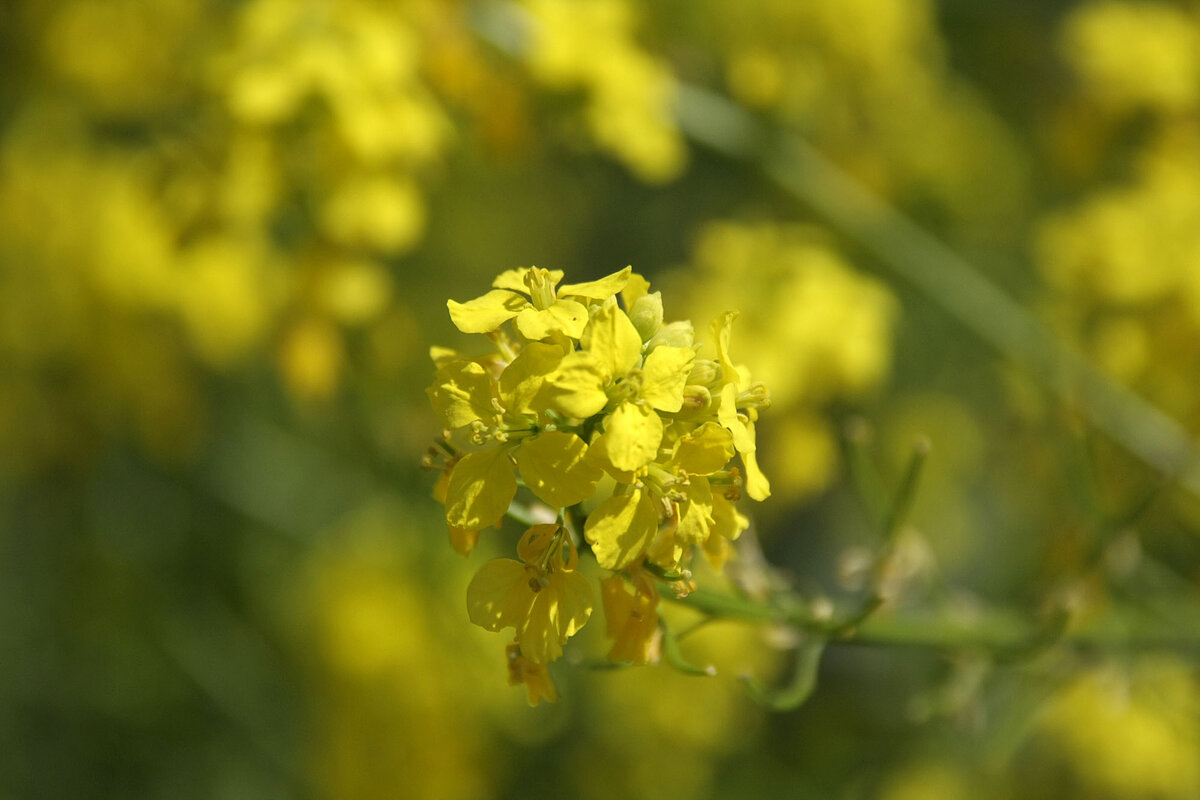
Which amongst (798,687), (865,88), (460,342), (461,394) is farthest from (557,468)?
(460,342)

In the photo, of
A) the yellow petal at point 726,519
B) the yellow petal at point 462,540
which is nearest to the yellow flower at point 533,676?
the yellow petal at point 462,540

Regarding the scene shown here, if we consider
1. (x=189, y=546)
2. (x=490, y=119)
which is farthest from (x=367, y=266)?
(x=189, y=546)

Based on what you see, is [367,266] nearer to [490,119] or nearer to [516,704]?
[490,119]

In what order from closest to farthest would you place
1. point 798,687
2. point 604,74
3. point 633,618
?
point 633,618 → point 798,687 → point 604,74

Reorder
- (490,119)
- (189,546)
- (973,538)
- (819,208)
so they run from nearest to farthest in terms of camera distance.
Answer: (490,119)
(819,208)
(189,546)
(973,538)

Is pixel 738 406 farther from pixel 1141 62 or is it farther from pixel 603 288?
pixel 1141 62

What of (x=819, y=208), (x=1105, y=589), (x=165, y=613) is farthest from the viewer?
(x=165, y=613)
